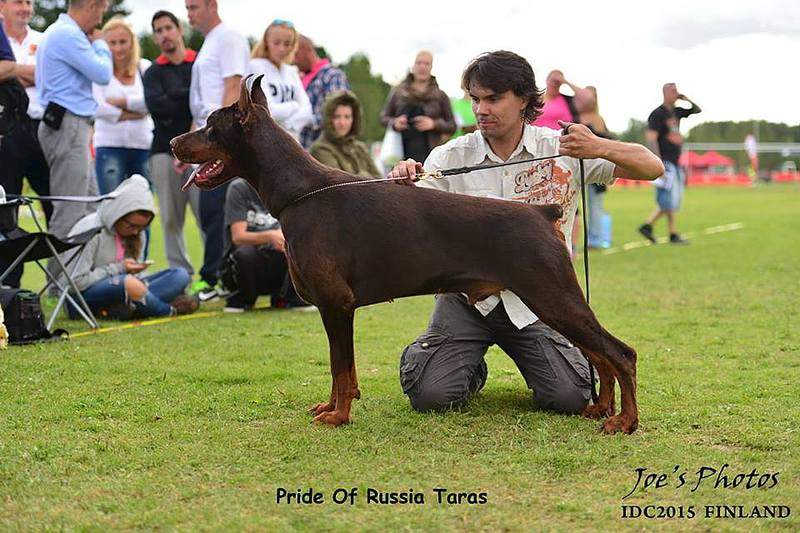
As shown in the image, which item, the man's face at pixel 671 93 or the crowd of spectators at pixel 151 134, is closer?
the crowd of spectators at pixel 151 134

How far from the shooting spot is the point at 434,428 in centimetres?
409

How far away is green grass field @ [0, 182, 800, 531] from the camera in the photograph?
10.1ft

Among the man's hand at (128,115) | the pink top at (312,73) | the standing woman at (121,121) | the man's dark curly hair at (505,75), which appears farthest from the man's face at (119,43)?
the man's dark curly hair at (505,75)

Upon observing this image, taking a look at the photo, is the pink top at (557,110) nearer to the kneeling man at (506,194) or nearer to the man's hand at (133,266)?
the man's hand at (133,266)

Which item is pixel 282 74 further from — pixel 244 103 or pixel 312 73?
pixel 244 103

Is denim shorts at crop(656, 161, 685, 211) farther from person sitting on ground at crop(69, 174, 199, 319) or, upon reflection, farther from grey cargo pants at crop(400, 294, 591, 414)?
grey cargo pants at crop(400, 294, 591, 414)

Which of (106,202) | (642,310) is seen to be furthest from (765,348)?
(106,202)

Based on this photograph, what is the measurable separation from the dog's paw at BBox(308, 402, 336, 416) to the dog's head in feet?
3.60

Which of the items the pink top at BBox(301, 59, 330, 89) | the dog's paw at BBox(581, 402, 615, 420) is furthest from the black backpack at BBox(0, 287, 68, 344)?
the pink top at BBox(301, 59, 330, 89)

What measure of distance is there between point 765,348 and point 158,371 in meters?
3.66

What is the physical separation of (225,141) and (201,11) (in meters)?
4.71

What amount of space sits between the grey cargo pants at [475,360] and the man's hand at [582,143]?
2.88 feet

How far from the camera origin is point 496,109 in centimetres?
432

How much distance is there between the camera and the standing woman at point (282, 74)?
8.79 meters
